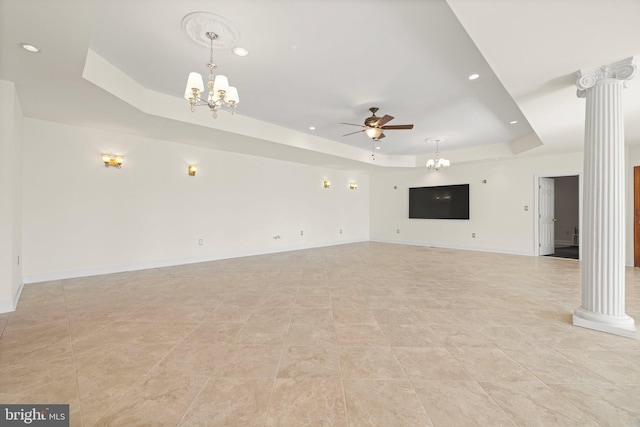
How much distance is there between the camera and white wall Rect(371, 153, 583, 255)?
301 inches

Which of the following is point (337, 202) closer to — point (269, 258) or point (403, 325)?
point (269, 258)

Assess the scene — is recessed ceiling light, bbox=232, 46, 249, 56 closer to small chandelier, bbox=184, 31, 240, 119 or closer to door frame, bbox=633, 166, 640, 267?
small chandelier, bbox=184, 31, 240, 119

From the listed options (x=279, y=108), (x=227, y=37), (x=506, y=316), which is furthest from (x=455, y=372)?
(x=279, y=108)

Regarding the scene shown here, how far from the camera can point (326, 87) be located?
13.6 feet

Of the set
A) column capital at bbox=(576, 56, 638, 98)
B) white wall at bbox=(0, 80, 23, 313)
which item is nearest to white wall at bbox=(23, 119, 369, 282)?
white wall at bbox=(0, 80, 23, 313)

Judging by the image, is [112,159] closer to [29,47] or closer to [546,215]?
[29,47]

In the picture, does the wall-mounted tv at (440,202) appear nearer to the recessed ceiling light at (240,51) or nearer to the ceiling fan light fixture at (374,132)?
the ceiling fan light fixture at (374,132)

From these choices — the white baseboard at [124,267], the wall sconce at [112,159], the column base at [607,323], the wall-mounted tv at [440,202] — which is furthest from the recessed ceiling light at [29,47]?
the wall-mounted tv at [440,202]

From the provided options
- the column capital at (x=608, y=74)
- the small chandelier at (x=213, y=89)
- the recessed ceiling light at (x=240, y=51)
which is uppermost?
the recessed ceiling light at (x=240, y=51)

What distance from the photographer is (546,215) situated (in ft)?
25.5

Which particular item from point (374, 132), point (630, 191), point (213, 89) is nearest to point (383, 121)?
point (374, 132)

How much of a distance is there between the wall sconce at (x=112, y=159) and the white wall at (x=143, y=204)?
110mm

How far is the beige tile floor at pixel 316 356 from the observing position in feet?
5.62

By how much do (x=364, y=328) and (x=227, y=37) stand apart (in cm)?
338
